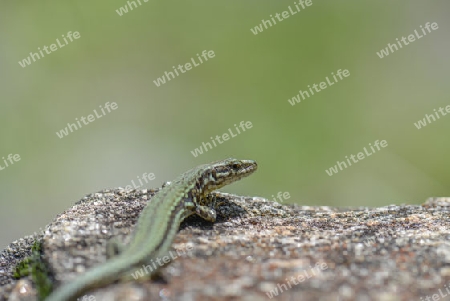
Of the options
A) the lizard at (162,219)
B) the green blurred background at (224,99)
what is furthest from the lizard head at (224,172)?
the green blurred background at (224,99)

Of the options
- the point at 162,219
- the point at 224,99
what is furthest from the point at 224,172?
the point at 224,99

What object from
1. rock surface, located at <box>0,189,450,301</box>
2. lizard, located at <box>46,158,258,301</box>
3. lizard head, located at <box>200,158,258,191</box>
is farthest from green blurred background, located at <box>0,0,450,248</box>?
rock surface, located at <box>0,189,450,301</box>

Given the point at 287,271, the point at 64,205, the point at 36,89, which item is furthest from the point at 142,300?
the point at 36,89

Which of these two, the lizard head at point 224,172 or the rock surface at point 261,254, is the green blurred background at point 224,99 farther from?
the rock surface at point 261,254

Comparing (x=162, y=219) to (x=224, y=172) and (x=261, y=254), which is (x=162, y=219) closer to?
(x=261, y=254)

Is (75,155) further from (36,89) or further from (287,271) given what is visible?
(287,271)

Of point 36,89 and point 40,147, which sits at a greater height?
point 36,89
